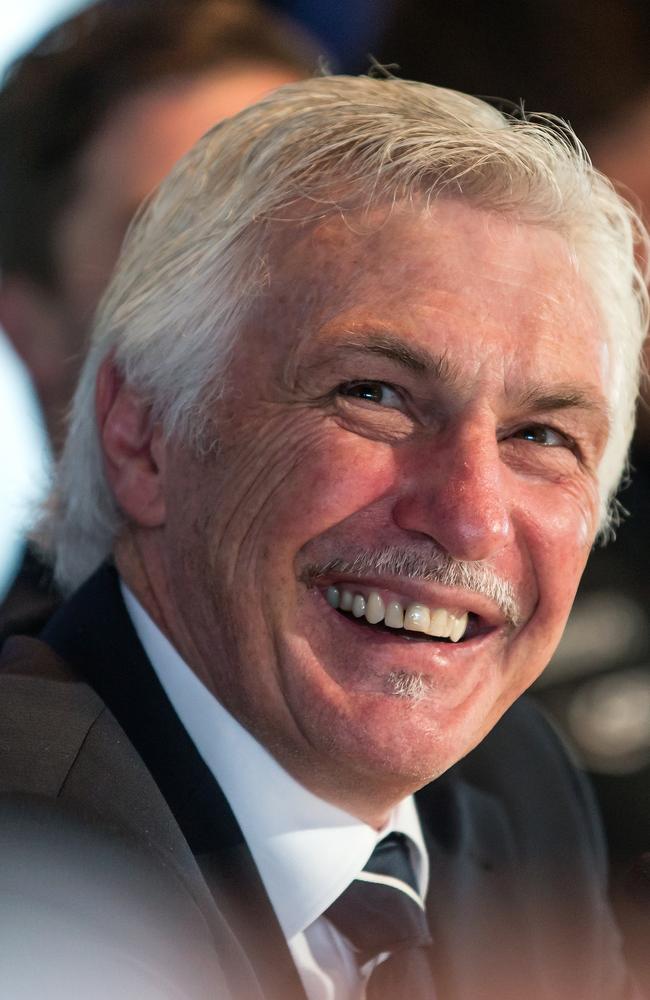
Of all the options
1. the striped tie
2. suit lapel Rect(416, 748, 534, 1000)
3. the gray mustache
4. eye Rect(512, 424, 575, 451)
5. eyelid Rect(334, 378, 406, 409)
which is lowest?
suit lapel Rect(416, 748, 534, 1000)

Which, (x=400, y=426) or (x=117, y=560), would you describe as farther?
(x=117, y=560)

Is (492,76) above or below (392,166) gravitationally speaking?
above

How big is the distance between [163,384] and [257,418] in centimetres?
16

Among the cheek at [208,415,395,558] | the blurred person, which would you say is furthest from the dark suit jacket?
the blurred person

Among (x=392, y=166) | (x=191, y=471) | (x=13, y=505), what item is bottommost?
(x=13, y=505)

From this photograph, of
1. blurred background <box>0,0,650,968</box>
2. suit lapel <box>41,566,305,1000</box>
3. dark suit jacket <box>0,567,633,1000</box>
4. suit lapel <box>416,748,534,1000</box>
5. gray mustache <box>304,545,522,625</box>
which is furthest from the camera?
blurred background <box>0,0,650,968</box>

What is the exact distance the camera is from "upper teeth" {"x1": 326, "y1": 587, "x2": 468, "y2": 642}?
145cm

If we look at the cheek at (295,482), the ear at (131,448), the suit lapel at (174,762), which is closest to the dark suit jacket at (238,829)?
the suit lapel at (174,762)

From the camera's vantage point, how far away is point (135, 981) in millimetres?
965

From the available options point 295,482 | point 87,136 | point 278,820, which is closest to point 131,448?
point 295,482

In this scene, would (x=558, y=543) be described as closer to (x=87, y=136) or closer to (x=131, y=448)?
(x=131, y=448)

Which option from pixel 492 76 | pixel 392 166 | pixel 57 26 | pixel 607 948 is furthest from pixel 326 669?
pixel 492 76

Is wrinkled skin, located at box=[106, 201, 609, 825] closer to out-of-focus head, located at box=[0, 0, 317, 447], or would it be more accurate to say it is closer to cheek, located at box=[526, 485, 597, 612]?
Result: cheek, located at box=[526, 485, 597, 612]

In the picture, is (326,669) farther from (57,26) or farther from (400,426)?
(57,26)
